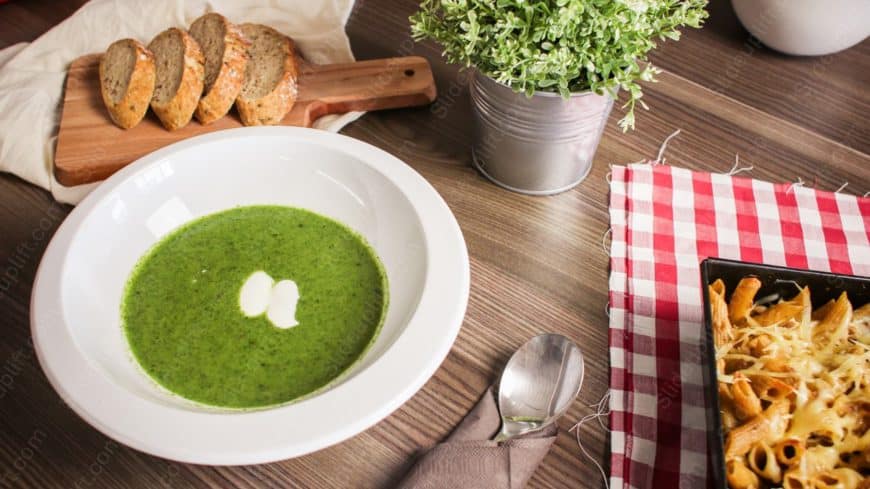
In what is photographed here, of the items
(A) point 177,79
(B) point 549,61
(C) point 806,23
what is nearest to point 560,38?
(B) point 549,61

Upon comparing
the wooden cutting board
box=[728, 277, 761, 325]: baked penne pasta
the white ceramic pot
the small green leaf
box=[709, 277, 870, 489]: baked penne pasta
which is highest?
the small green leaf

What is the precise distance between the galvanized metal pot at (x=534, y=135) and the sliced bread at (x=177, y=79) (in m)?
0.59

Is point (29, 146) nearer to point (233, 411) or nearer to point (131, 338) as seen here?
point (131, 338)

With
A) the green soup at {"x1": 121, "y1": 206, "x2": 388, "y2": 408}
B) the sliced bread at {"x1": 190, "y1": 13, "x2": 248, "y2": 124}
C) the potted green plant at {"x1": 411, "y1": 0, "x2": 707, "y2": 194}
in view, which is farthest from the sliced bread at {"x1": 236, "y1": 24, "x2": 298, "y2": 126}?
the potted green plant at {"x1": 411, "y1": 0, "x2": 707, "y2": 194}

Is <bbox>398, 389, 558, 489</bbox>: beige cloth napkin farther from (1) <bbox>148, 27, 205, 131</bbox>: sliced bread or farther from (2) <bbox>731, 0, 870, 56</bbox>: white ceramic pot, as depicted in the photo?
(2) <bbox>731, 0, 870, 56</bbox>: white ceramic pot

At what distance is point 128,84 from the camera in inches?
53.1

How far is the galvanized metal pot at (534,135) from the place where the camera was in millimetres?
1113

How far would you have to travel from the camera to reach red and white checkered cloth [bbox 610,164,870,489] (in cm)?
94

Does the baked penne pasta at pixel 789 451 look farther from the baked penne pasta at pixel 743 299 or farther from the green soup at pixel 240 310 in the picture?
the green soup at pixel 240 310

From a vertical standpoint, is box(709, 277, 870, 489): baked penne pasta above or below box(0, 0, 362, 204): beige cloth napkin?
above

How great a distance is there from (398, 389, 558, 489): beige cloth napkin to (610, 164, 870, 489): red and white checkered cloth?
0.41 feet

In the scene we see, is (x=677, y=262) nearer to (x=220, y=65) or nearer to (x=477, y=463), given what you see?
(x=477, y=463)

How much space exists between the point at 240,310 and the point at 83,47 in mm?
962

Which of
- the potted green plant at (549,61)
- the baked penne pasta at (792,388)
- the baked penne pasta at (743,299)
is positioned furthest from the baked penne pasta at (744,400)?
the potted green plant at (549,61)
